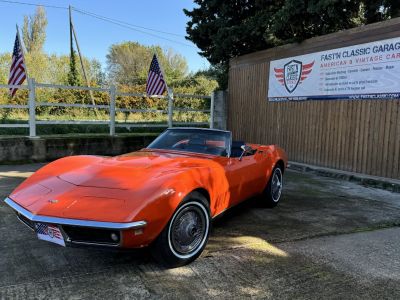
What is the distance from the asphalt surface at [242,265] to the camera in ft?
10.00

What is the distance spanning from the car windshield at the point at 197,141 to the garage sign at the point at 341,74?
4.76 metres

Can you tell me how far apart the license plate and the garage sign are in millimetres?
7213

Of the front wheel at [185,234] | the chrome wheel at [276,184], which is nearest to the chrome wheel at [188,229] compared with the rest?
the front wheel at [185,234]

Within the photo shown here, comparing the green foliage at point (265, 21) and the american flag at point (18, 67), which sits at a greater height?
the green foliage at point (265, 21)

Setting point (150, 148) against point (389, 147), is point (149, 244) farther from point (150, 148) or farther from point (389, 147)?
point (389, 147)

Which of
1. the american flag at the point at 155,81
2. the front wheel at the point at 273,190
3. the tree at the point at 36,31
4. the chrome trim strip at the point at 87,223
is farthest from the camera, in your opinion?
the tree at the point at 36,31

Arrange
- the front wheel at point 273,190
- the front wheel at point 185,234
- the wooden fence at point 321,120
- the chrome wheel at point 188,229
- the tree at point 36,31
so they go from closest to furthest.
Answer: the front wheel at point 185,234 → the chrome wheel at point 188,229 → the front wheel at point 273,190 → the wooden fence at point 321,120 → the tree at point 36,31

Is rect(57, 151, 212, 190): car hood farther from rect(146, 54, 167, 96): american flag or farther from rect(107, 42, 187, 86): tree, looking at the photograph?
rect(107, 42, 187, 86): tree

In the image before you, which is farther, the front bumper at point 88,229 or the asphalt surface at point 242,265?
the asphalt surface at point 242,265

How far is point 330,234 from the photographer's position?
4609 millimetres

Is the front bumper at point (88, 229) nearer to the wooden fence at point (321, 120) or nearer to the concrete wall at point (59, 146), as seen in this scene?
the concrete wall at point (59, 146)

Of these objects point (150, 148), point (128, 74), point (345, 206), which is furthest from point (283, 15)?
point (128, 74)

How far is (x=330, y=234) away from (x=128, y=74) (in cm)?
5186

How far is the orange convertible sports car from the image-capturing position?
9.90ft
